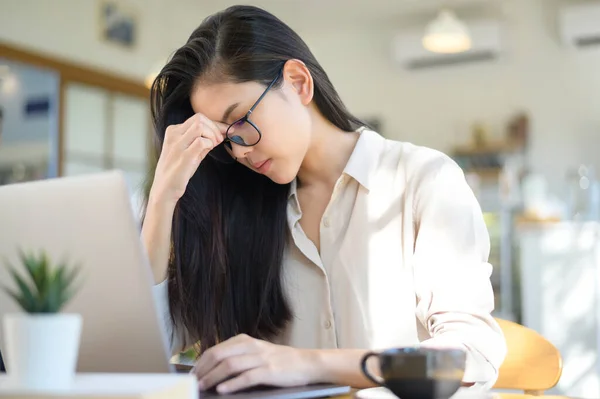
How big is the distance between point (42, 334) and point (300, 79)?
917 mm

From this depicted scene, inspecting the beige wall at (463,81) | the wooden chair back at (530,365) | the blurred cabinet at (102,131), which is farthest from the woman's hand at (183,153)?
the beige wall at (463,81)

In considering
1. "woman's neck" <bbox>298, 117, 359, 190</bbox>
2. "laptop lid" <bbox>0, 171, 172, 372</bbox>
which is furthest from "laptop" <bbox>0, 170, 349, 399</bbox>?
"woman's neck" <bbox>298, 117, 359, 190</bbox>

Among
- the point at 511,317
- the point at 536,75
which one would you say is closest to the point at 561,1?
the point at 536,75

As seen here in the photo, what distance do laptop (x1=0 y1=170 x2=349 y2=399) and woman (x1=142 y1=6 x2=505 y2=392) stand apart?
1.51 feet

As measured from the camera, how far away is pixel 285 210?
5.19 feet

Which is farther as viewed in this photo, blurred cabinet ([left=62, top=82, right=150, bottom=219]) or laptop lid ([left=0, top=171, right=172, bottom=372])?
blurred cabinet ([left=62, top=82, right=150, bottom=219])

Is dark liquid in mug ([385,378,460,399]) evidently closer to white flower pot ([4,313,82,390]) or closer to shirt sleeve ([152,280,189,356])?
white flower pot ([4,313,82,390])

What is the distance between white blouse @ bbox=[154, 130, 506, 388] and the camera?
1.37 metres

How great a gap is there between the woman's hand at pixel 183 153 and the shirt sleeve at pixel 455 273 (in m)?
0.39

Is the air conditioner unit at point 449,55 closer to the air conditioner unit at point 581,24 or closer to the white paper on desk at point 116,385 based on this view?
the air conditioner unit at point 581,24

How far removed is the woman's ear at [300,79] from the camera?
1.46m

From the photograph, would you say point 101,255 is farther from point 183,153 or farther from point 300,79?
point 300,79

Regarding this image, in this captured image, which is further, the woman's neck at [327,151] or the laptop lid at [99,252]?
the woman's neck at [327,151]

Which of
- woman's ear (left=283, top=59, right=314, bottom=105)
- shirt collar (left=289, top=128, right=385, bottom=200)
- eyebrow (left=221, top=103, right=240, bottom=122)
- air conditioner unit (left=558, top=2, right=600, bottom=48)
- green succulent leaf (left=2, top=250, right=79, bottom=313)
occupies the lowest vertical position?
green succulent leaf (left=2, top=250, right=79, bottom=313)
